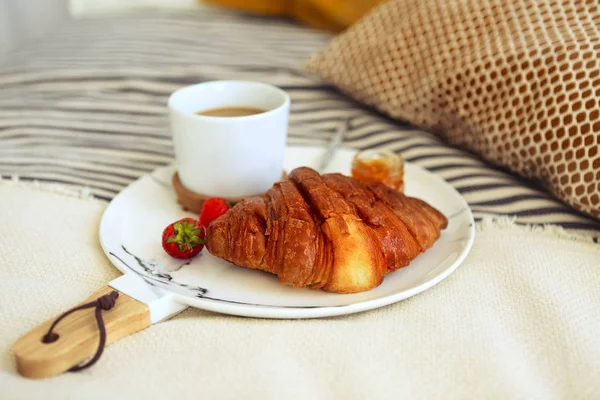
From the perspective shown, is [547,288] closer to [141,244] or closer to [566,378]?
[566,378]

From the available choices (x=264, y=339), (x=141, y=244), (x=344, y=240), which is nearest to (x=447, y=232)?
(x=344, y=240)

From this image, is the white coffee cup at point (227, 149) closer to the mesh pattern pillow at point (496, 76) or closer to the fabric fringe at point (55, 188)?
the fabric fringe at point (55, 188)

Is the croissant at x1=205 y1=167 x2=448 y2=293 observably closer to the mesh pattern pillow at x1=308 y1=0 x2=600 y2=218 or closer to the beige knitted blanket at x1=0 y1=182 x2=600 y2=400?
the beige knitted blanket at x1=0 y1=182 x2=600 y2=400

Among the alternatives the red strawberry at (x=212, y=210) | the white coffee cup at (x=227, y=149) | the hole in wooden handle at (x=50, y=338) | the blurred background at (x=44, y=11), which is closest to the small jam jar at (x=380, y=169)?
the white coffee cup at (x=227, y=149)

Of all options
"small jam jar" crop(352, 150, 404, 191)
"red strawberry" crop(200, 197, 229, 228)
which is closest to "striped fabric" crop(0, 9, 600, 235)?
"small jam jar" crop(352, 150, 404, 191)

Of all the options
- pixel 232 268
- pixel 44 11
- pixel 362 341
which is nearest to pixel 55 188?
pixel 232 268
